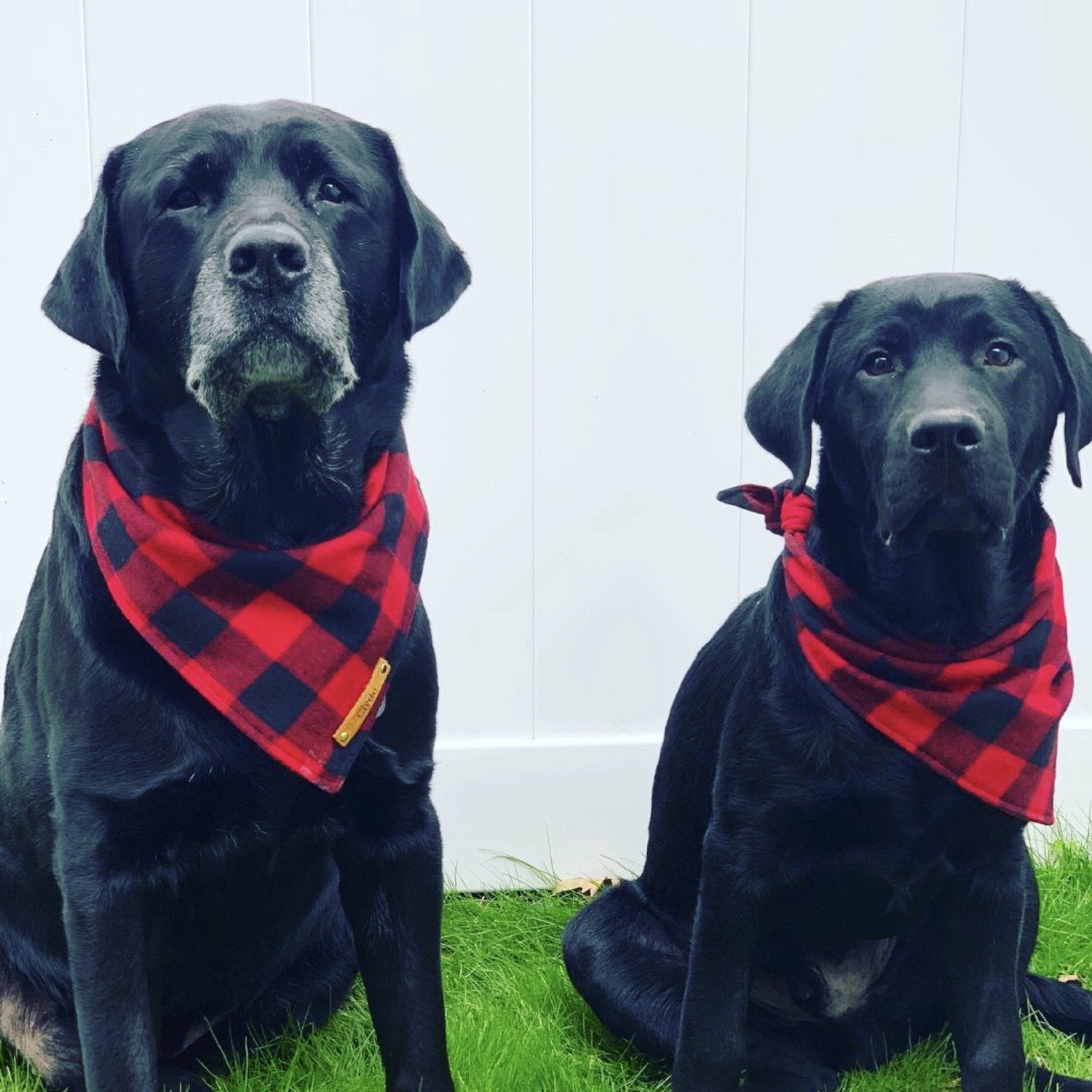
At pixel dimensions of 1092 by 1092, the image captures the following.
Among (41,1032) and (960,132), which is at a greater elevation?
(960,132)

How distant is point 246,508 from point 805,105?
1635mm

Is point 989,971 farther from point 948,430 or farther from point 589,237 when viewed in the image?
point 589,237

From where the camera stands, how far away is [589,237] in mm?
2854

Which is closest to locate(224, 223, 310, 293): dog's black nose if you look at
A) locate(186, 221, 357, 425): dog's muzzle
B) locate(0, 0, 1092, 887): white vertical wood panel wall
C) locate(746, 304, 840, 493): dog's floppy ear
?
locate(186, 221, 357, 425): dog's muzzle

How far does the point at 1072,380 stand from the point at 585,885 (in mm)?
1603

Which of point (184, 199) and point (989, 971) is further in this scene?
point (989, 971)

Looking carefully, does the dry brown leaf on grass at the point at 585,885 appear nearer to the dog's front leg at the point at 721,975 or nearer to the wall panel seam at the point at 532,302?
the wall panel seam at the point at 532,302

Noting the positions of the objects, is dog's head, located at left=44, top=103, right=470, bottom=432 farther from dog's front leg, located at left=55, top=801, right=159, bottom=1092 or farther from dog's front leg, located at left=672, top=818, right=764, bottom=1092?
dog's front leg, located at left=672, top=818, right=764, bottom=1092

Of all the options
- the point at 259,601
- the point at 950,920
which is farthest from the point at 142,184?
the point at 950,920

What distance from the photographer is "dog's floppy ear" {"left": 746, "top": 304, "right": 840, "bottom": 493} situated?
76.4 inches

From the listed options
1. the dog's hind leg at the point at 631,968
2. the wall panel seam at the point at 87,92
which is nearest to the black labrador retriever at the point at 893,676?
the dog's hind leg at the point at 631,968

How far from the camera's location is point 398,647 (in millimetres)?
1900

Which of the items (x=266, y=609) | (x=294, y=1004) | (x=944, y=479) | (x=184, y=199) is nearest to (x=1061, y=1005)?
(x=944, y=479)

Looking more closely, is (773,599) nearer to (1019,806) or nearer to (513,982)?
(1019,806)
